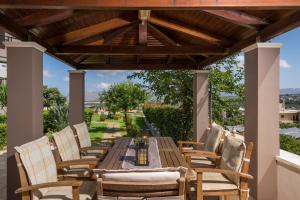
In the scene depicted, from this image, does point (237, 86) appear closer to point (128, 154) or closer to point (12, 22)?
point (128, 154)

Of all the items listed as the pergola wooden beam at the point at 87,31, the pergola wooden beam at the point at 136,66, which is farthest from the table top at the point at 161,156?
the pergola wooden beam at the point at 136,66

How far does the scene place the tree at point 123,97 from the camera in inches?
605

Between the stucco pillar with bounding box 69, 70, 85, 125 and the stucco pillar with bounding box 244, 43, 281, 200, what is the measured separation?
5.33 metres

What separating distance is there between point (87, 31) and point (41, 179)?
3.20 m

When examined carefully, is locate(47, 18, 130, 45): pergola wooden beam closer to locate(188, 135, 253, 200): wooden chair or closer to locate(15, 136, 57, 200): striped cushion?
locate(15, 136, 57, 200): striped cushion

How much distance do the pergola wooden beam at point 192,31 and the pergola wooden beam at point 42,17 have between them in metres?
1.58

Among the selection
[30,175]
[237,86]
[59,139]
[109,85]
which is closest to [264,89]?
[59,139]

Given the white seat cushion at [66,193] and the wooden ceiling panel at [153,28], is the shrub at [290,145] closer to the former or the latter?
the wooden ceiling panel at [153,28]

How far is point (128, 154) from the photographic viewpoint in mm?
3994

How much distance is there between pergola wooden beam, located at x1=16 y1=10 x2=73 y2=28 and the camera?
4039 mm

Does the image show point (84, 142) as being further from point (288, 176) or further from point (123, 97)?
point (123, 97)

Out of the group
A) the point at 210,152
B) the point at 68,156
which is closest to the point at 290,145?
the point at 210,152

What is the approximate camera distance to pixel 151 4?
2.89 m

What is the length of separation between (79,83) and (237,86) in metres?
5.30
